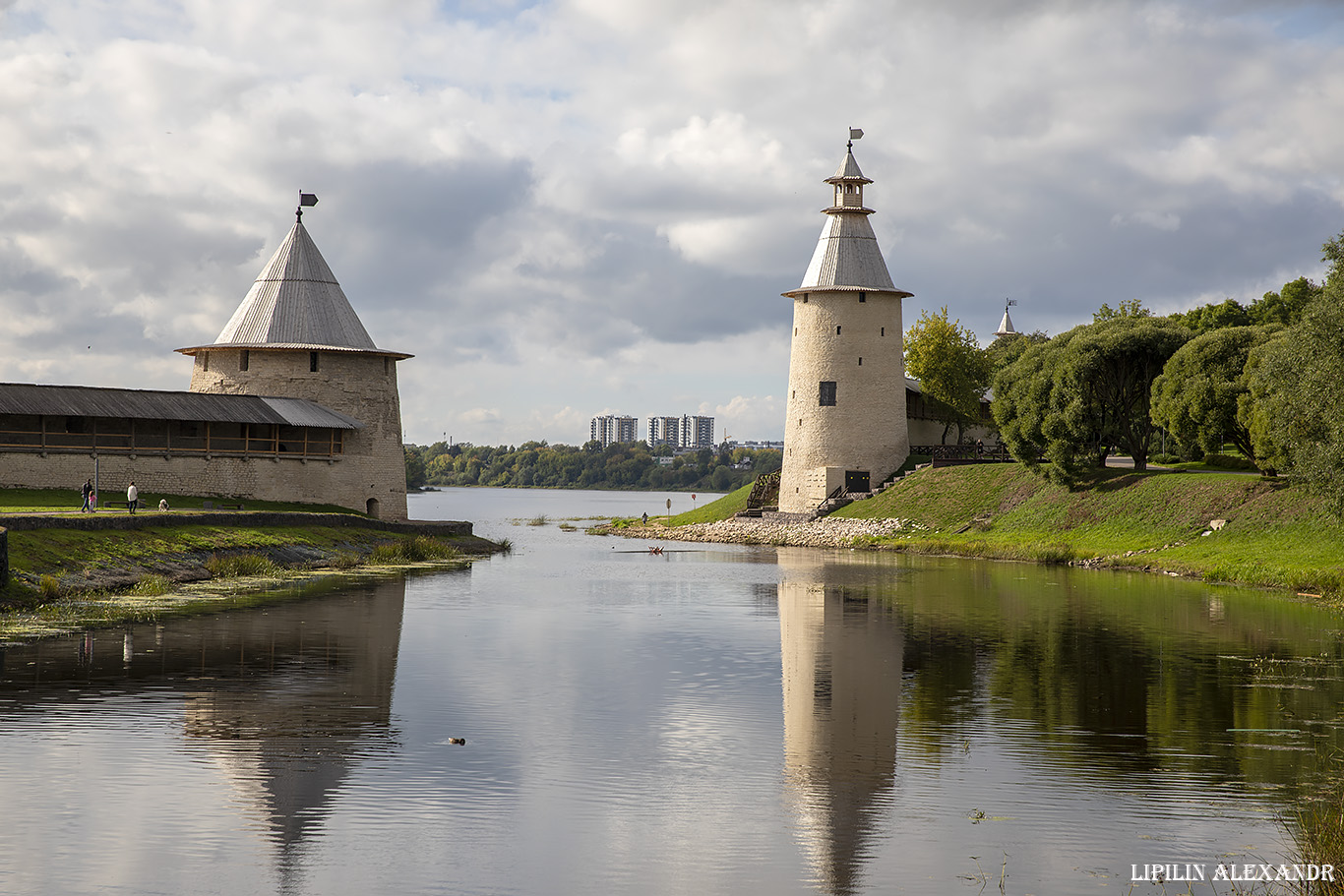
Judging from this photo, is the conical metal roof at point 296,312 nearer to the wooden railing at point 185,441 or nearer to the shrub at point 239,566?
the wooden railing at point 185,441

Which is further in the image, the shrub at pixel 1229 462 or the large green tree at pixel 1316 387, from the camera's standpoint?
the shrub at pixel 1229 462

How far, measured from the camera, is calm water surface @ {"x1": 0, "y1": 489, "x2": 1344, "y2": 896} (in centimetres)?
988

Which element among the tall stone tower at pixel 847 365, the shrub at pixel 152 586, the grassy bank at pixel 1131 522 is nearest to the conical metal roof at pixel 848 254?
the tall stone tower at pixel 847 365

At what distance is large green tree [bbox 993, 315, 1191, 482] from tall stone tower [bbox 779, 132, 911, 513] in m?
10.8

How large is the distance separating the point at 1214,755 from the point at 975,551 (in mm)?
34533

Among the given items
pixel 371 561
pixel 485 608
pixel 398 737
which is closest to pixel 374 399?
pixel 371 561

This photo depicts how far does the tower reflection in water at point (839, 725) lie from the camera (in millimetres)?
10586

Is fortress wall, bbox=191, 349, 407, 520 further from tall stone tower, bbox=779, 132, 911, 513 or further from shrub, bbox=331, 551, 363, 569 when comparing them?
tall stone tower, bbox=779, 132, 911, 513

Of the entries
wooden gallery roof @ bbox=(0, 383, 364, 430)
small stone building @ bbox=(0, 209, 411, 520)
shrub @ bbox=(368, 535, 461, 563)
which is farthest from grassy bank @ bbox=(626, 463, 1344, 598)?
wooden gallery roof @ bbox=(0, 383, 364, 430)

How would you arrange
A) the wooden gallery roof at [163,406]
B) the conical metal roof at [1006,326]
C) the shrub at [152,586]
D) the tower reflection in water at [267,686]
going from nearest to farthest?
the tower reflection in water at [267,686] < the shrub at [152,586] < the wooden gallery roof at [163,406] < the conical metal roof at [1006,326]

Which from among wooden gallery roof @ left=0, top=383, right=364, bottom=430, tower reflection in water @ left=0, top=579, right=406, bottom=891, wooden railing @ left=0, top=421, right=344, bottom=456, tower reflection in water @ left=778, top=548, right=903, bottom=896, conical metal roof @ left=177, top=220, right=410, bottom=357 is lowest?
tower reflection in water @ left=778, top=548, right=903, bottom=896

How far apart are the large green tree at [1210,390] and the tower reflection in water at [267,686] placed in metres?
30.6

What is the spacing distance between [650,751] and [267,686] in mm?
6342

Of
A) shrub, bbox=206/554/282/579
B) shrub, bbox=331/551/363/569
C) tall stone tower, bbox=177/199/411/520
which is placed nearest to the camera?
shrub, bbox=206/554/282/579
